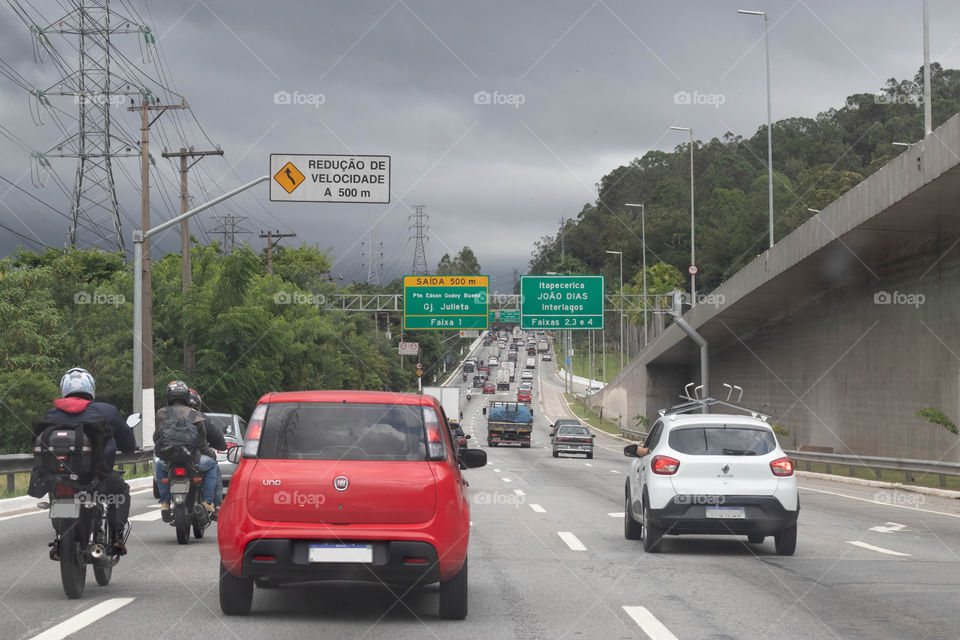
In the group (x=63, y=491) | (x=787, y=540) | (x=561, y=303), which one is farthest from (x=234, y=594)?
(x=561, y=303)

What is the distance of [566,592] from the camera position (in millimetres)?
9992

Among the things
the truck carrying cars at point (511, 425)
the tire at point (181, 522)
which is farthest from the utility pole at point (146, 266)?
the truck carrying cars at point (511, 425)

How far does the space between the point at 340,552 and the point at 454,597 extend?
955 mm

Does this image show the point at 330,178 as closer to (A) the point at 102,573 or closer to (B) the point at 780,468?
(B) the point at 780,468

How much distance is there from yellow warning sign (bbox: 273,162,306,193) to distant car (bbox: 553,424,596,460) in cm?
2589

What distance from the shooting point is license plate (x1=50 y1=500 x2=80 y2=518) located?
888cm

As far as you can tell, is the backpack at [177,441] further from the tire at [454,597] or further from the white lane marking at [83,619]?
the tire at [454,597]

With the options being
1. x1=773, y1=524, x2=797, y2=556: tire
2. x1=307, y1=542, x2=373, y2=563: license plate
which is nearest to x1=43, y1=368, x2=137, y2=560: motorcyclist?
x1=307, y1=542, x2=373, y2=563: license plate

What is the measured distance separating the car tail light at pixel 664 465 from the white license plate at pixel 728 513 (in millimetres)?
601

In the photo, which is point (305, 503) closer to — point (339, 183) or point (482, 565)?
point (482, 565)

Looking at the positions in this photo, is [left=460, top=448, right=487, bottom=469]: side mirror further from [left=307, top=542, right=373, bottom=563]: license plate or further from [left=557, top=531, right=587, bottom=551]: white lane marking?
[left=557, top=531, right=587, bottom=551]: white lane marking

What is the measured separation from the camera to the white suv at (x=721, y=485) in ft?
42.6

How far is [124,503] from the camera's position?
9.61m

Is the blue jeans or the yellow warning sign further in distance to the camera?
the yellow warning sign
